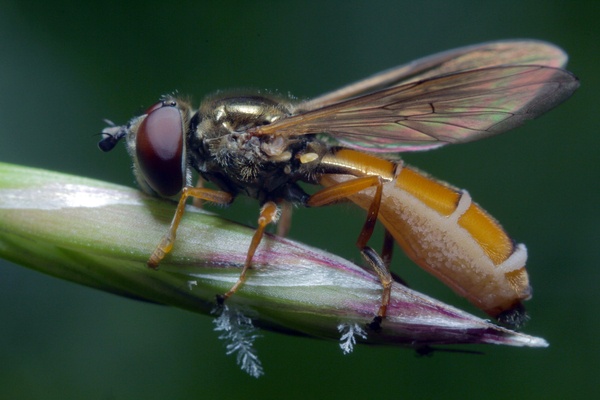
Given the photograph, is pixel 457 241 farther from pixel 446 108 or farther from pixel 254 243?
pixel 254 243

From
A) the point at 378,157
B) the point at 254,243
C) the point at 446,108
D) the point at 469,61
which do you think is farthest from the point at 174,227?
the point at 469,61

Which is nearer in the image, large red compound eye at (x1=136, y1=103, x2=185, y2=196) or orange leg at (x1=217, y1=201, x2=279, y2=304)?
orange leg at (x1=217, y1=201, x2=279, y2=304)

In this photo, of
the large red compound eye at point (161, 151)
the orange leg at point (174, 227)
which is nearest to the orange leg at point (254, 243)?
the orange leg at point (174, 227)

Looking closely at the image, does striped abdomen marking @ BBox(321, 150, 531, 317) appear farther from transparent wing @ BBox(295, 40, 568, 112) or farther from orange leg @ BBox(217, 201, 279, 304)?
transparent wing @ BBox(295, 40, 568, 112)

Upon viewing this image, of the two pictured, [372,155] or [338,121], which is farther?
[372,155]

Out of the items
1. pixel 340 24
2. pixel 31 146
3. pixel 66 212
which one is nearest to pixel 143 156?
pixel 66 212

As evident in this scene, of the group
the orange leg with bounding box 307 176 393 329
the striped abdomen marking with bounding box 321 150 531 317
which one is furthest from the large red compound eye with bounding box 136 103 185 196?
the striped abdomen marking with bounding box 321 150 531 317

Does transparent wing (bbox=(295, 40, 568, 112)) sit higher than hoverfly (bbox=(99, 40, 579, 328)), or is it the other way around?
transparent wing (bbox=(295, 40, 568, 112))

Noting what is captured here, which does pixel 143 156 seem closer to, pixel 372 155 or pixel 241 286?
pixel 241 286
